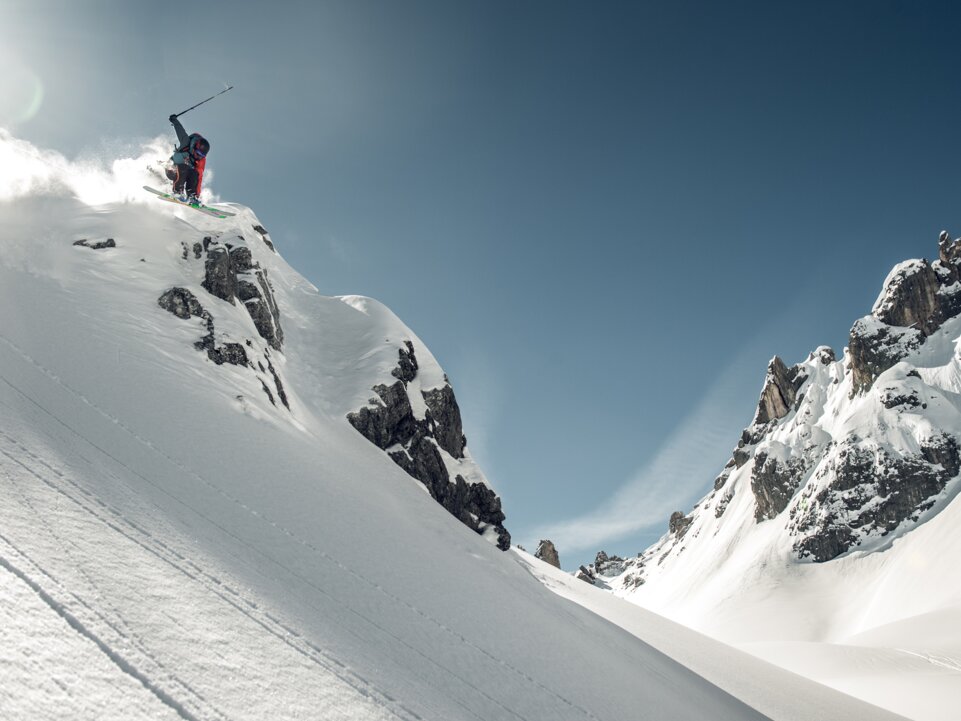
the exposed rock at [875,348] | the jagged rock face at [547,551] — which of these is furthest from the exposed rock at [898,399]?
the jagged rock face at [547,551]

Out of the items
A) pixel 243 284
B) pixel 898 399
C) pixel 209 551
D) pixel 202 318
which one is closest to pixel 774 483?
pixel 898 399

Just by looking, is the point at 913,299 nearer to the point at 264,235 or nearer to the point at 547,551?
the point at 547,551

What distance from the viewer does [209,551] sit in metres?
9.58

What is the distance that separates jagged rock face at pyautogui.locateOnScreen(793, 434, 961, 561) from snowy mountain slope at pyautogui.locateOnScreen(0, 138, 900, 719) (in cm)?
9376

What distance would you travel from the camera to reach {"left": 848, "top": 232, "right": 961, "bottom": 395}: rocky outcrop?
11325cm

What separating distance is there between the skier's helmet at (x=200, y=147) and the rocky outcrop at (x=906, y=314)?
4820 inches

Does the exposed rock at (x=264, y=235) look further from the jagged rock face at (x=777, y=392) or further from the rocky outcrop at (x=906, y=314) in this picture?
the jagged rock face at (x=777, y=392)

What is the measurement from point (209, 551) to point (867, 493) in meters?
112

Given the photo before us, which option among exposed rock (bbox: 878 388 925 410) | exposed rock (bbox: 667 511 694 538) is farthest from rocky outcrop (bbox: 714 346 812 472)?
exposed rock (bbox: 878 388 925 410)

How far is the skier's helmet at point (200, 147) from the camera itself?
26.5 metres

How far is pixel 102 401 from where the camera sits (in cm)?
1416

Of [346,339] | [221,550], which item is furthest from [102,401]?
[346,339]

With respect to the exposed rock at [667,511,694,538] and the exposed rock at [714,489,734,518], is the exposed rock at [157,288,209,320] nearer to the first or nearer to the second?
the exposed rock at [714,489,734,518]

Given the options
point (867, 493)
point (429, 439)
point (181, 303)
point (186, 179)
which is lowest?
point (181, 303)
